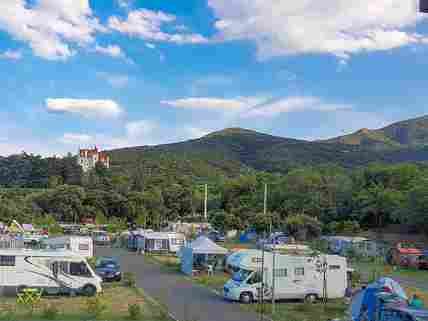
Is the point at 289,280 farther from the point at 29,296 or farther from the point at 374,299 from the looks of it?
the point at 29,296

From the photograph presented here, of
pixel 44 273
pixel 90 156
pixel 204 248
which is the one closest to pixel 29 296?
pixel 44 273

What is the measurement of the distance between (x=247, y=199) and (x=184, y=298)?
170 feet

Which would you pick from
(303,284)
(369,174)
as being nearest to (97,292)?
(303,284)

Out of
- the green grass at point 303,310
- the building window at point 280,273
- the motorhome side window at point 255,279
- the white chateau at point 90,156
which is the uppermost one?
the white chateau at point 90,156

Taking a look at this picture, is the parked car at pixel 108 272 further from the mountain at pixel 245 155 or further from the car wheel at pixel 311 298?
the mountain at pixel 245 155

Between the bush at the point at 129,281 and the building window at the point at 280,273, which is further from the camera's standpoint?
the bush at the point at 129,281

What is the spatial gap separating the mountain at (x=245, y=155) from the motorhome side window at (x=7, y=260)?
86461 millimetres

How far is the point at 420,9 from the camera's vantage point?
5.62m

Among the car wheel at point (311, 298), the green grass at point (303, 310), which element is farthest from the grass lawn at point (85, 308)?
the car wheel at point (311, 298)

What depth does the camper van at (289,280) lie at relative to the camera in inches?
695

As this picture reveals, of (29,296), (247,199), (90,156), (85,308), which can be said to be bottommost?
(85,308)

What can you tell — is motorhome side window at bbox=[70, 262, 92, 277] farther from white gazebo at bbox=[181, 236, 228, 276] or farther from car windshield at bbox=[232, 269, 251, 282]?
white gazebo at bbox=[181, 236, 228, 276]

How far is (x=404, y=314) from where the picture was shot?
38.5 feet

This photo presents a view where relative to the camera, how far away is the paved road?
15.3m
